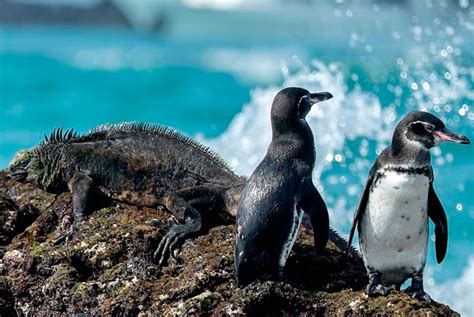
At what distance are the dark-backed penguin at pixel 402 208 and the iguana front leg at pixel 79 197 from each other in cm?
164

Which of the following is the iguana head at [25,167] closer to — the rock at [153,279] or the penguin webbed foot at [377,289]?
the rock at [153,279]

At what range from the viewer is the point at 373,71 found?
19500 mm

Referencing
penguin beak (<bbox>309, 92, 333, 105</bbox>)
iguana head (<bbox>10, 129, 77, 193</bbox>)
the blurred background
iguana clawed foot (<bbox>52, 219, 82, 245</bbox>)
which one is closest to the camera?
penguin beak (<bbox>309, 92, 333, 105</bbox>)

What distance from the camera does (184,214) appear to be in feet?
18.8

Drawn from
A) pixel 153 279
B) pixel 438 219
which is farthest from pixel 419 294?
pixel 153 279

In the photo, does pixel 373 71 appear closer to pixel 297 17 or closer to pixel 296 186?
pixel 297 17

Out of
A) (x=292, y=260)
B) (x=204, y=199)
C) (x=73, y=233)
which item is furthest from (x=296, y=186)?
(x=73, y=233)

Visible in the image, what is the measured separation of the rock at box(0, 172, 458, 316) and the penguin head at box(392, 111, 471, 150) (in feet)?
2.32

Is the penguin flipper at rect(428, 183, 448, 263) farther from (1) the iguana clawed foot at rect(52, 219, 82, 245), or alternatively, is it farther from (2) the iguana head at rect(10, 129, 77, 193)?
(2) the iguana head at rect(10, 129, 77, 193)

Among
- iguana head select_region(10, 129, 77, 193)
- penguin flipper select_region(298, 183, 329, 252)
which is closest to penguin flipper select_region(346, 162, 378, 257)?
penguin flipper select_region(298, 183, 329, 252)

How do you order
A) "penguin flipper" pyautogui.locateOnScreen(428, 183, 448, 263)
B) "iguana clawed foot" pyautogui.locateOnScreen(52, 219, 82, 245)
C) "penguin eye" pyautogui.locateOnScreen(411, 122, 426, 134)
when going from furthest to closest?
"iguana clawed foot" pyautogui.locateOnScreen(52, 219, 82, 245)
"penguin flipper" pyautogui.locateOnScreen(428, 183, 448, 263)
"penguin eye" pyautogui.locateOnScreen(411, 122, 426, 134)

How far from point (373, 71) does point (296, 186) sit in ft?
48.3

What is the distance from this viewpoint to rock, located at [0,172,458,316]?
4824mm

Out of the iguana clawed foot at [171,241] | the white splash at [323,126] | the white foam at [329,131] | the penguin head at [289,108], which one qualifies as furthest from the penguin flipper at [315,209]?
the white splash at [323,126]
